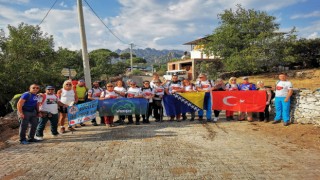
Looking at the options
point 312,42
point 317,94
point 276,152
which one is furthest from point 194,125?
point 312,42

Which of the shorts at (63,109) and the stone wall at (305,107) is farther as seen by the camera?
the shorts at (63,109)

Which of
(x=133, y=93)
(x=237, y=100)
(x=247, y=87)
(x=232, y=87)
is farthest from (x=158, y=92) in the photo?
(x=247, y=87)

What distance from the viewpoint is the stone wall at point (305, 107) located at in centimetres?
914

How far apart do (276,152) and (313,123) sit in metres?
3.54

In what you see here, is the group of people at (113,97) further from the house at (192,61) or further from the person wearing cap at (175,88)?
the house at (192,61)

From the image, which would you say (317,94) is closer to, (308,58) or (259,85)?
(259,85)

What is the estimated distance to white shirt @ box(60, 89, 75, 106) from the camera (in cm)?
914

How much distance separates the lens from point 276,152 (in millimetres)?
6680

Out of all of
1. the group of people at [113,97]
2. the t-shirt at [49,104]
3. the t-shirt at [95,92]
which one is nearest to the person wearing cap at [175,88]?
the group of people at [113,97]

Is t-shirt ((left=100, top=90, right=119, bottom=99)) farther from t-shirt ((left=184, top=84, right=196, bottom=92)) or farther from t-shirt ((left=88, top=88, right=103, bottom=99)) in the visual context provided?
t-shirt ((left=184, top=84, right=196, bottom=92))

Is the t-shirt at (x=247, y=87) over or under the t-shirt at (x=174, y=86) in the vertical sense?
under

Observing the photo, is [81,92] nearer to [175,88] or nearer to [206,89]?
[175,88]

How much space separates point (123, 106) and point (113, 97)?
1.65 feet

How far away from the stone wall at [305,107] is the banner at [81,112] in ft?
23.6
